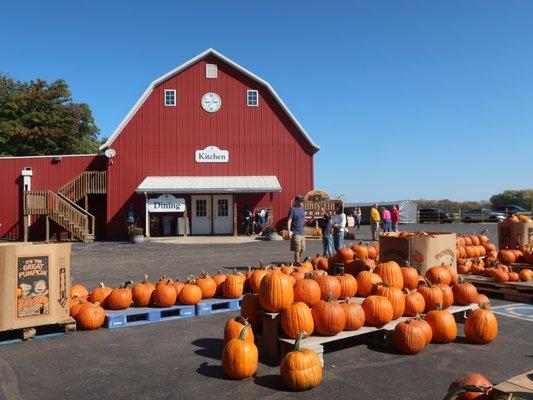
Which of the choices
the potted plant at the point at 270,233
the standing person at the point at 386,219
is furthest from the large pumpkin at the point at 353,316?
the standing person at the point at 386,219

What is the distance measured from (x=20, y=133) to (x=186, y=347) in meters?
34.3

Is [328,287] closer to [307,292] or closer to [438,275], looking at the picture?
[307,292]

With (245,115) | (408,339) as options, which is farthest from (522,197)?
(408,339)

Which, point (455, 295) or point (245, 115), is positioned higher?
point (245, 115)

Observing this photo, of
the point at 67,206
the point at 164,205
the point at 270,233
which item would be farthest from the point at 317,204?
the point at 67,206

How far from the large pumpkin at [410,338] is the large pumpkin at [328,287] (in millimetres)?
808

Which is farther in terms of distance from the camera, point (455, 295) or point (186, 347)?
point (455, 295)

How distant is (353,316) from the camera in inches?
208

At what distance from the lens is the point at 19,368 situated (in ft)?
16.4

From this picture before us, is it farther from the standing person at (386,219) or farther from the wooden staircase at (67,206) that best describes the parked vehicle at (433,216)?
the wooden staircase at (67,206)

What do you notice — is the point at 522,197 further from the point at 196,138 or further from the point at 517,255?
the point at 517,255

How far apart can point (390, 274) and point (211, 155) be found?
61.6ft

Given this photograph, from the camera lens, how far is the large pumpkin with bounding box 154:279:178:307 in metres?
7.10

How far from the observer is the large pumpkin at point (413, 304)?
19.2 ft
